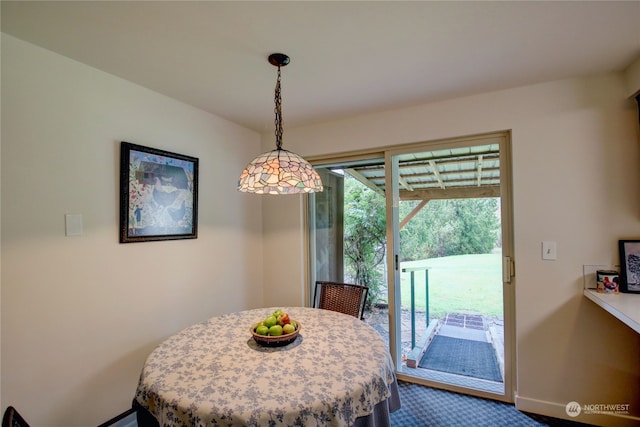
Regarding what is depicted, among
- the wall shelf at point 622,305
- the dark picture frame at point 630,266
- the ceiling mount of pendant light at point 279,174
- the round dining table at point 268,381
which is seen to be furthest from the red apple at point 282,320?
the dark picture frame at point 630,266

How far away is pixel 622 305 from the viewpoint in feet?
5.01

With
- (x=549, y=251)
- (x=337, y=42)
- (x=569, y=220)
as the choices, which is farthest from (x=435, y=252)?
(x=337, y=42)

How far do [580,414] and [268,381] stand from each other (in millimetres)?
2167

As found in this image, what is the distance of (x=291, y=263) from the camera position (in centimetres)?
293

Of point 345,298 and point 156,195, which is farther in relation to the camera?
point 345,298

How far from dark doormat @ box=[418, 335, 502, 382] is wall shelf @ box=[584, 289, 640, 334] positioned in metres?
0.96

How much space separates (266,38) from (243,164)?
5.12 ft

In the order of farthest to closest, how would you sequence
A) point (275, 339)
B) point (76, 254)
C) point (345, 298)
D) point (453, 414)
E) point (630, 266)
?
1. point (345, 298)
2. point (453, 414)
3. point (630, 266)
4. point (76, 254)
5. point (275, 339)

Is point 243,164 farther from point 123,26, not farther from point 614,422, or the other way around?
point 614,422

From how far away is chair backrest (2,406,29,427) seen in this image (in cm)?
74

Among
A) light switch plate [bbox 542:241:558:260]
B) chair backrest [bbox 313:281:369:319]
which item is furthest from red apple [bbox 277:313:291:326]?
light switch plate [bbox 542:241:558:260]

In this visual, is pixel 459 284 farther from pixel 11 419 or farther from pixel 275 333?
pixel 11 419

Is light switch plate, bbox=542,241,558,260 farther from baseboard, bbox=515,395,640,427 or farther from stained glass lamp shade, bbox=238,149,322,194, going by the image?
stained glass lamp shade, bbox=238,149,322,194

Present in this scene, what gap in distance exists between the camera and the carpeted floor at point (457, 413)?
1.89 metres
